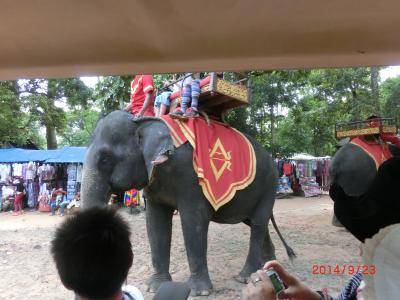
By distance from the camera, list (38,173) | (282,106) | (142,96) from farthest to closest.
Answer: (282,106) → (38,173) → (142,96)

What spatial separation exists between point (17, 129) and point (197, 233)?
14.4 meters

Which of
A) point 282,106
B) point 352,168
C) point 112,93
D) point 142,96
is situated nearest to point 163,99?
point 142,96

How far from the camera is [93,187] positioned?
4207mm

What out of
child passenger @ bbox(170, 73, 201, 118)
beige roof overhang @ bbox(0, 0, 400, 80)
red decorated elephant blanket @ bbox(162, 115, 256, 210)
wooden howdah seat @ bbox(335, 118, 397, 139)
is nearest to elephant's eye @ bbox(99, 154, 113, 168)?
red decorated elephant blanket @ bbox(162, 115, 256, 210)

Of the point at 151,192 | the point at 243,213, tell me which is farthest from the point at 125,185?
the point at 243,213

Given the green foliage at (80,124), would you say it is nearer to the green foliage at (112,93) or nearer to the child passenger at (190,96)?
the green foliage at (112,93)

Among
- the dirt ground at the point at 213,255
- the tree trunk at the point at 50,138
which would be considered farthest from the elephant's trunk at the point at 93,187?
the tree trunk at the point at 50,138

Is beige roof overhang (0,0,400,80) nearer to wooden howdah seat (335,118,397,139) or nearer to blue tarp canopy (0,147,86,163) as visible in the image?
wooden howdah seat (335,118,397,139)

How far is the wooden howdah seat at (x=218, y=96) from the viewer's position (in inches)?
200

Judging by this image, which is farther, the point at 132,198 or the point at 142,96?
the point at 132,198

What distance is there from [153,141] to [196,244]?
125cm

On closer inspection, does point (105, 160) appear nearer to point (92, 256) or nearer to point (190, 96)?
point (190, 96)

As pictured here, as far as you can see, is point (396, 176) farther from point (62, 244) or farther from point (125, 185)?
point (125, 185)

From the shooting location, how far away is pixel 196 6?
4.10 ft
